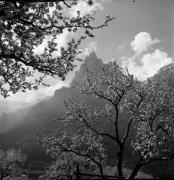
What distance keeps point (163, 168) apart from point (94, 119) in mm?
177049

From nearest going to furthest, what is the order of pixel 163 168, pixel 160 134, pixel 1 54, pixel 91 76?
pixel 1 54
pixel 160 134
pixel 91 76
pixel 163 168

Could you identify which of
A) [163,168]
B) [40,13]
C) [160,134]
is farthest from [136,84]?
[163,168]

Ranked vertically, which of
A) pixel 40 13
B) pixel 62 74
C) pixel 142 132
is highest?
pixel 40 13

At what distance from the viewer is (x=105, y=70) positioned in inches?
1123

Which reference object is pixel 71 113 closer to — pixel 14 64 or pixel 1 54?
pixel 14 64

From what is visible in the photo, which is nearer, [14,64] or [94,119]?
[14,64]

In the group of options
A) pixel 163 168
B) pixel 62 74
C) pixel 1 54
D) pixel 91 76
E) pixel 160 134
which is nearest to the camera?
pixel 1 54

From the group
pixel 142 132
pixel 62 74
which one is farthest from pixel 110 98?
pixel 62 74

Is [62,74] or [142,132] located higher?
[62,74]

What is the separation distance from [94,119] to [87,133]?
8.24 feet

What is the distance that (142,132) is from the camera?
25.2 m

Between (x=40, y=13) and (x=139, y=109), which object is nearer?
(x=40, y=13)

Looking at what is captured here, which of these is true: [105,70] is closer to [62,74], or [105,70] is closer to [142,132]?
[142,132]

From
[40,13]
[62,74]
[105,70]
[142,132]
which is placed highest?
[105,70]
